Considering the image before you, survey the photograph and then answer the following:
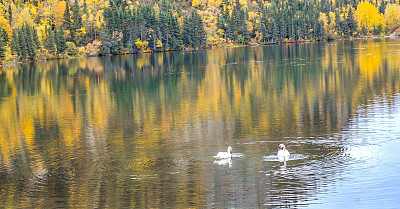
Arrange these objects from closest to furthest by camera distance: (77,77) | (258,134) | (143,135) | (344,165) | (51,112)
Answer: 1. (344,165)
2. (258,134)
3. (143,135)
4. (51,112)
5. (77,77)

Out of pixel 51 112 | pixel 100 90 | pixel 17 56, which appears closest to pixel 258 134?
pixel 51 112

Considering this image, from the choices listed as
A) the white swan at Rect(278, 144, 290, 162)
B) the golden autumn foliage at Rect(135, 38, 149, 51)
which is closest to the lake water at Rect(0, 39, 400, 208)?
the white swan at Rect(278, 144, 290, 162)

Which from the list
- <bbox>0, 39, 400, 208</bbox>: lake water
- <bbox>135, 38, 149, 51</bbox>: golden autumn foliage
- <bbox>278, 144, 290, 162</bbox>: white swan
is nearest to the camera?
<bbox>0, 39, 400, 208</bbox>: lake water

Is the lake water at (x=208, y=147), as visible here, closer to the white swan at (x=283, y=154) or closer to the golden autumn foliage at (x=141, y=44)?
the white swan at (x=283, y=154)

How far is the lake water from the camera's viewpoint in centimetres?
2242

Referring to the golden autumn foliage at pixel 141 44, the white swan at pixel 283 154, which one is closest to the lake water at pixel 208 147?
the white swan at pixel 283 154

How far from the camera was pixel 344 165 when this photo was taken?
82.9 feet

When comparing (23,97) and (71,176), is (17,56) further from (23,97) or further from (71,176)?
(71,176)

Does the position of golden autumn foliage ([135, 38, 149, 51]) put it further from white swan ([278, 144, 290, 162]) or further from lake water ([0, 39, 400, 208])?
white swan ([278, 144, 290, 162])

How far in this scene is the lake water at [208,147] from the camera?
883 inches

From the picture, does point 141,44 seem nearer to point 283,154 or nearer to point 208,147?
point 208,147

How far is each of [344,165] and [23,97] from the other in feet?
158

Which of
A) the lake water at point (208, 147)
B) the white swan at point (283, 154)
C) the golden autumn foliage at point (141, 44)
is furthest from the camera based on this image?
the golden autumn foliage at point (141, 44)

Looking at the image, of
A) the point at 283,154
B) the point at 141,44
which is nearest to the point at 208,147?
the point at 283,154
